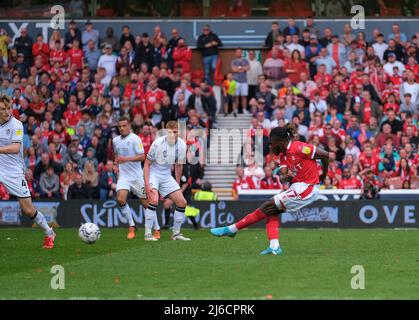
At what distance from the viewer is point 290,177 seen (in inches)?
633

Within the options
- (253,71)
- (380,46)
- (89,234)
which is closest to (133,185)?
(89,234)

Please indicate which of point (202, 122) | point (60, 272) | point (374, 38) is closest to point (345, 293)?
point (60, 272)

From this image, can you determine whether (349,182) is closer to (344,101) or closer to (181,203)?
(344,101)

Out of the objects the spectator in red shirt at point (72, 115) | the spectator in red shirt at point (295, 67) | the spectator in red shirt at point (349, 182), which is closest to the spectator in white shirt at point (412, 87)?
the spectator in red shirt at point (295, 67)

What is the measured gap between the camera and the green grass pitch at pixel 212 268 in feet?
38.0

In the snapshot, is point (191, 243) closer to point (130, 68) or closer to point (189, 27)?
point (130, 68)

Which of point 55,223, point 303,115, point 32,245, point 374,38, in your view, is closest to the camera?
point 32,245

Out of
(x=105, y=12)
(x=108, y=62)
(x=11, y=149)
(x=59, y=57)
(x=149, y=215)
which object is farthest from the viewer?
(x=105, y=12)

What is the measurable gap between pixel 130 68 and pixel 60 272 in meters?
18.7

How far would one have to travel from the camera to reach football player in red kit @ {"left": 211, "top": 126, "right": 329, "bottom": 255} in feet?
52.0

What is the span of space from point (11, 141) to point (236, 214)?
32.2ft

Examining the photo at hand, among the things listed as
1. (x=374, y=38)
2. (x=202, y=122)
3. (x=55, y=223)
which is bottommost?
(x=55, y=223)

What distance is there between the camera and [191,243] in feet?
62.0

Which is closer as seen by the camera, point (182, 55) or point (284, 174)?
point (284, 174)
